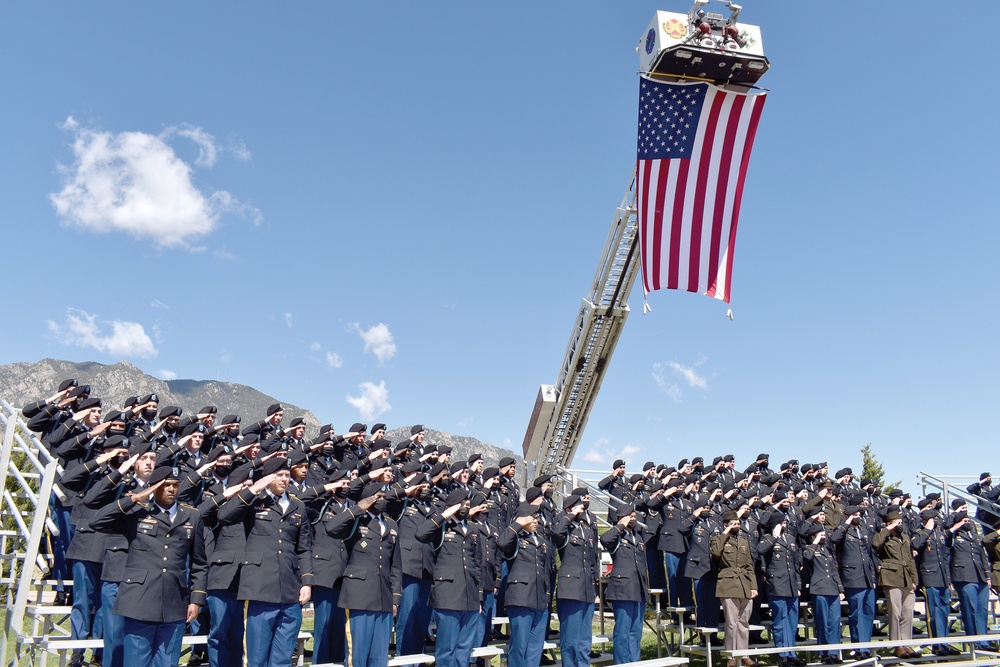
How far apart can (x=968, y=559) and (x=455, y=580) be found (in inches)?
305

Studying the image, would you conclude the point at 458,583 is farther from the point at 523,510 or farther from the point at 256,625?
the point at 256,625

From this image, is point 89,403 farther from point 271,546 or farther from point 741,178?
point 741,178

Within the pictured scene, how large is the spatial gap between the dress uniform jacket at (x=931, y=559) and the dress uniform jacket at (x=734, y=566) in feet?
9.78

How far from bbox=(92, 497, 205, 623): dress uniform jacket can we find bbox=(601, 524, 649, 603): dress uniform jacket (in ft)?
14.1

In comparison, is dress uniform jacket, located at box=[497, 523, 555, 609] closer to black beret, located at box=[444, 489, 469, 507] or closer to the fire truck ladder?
black beret, located at box=[444, 489, 469, 507]

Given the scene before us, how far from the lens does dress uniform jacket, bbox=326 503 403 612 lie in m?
6.64

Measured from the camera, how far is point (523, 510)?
8.07m

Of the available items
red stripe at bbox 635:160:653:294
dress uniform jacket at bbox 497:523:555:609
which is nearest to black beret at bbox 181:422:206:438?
dress uniform jacket at bbox 497:523:555:609

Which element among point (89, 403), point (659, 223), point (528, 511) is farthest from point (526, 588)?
point (659, 223)

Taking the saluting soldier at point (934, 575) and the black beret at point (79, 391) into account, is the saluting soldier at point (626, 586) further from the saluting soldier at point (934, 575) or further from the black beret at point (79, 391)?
the black beret at point (79, 391)

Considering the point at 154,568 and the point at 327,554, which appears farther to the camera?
the point at 327,554

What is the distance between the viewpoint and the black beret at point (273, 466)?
6.42 metres

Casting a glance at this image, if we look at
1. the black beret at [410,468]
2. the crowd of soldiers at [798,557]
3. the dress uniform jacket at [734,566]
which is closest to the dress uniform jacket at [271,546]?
the black beret at [410,468]

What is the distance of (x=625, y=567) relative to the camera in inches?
341
